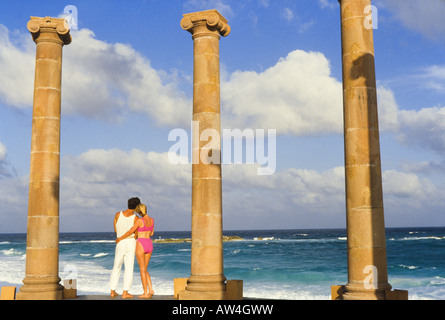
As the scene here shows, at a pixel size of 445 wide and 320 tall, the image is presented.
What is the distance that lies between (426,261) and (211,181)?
125297 millimetres

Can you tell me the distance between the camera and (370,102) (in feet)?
93.2

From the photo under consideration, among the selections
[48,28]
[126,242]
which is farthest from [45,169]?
[48,28]

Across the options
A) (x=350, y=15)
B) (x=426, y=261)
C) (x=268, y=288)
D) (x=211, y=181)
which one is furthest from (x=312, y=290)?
(x=350, y=15)

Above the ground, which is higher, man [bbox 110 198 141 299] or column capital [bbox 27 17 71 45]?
column capital [bbox 27 17 71 45]

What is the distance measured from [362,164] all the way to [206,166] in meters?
10.3

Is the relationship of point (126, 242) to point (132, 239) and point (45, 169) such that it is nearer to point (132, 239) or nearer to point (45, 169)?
point (132, 239)

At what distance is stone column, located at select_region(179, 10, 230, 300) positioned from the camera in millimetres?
33156

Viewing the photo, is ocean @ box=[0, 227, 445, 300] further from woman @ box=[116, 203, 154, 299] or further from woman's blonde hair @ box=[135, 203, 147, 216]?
woman's blonde hair @ box=[135, 203, 147, 216]

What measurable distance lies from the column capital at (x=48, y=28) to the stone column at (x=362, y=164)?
1963cm

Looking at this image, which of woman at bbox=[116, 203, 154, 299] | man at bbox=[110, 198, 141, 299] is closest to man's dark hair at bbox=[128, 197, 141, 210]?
man at bbox=[110, 198, 141, 299]

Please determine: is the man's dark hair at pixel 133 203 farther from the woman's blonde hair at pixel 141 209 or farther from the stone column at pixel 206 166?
the stone column at pixel 206 166

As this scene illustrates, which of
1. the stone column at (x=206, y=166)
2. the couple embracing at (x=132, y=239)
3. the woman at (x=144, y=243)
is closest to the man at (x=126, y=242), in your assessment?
the couple embracing at (x=132, y=239)

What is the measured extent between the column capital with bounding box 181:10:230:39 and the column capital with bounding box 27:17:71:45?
8.69m
